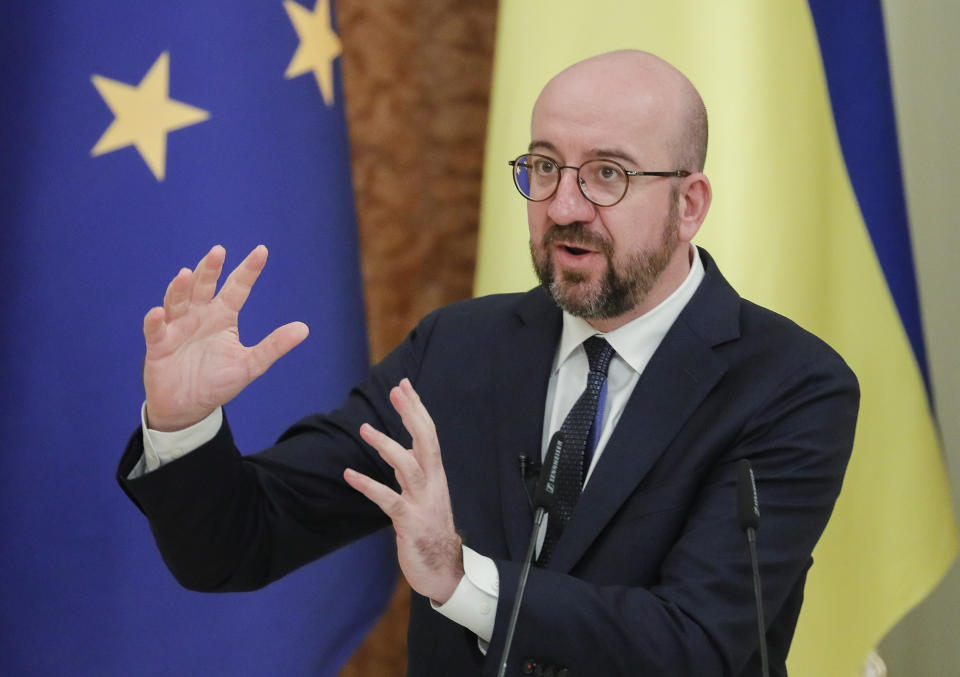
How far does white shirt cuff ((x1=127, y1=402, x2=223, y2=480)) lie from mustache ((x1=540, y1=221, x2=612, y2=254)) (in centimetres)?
62

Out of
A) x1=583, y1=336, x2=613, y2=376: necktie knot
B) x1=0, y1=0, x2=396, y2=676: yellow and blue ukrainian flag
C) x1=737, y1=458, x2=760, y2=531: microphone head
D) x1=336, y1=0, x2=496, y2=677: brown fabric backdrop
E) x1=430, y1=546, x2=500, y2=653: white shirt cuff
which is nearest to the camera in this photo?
x1=737, y1=458, x2=760, y2=531: microphone head

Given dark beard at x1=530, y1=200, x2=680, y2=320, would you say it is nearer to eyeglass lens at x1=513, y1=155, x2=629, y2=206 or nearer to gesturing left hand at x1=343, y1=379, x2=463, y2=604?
eyeglass lens at x1=513, y1=155, x2=629, y2=206

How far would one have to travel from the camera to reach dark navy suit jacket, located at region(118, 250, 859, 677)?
5.01 ft

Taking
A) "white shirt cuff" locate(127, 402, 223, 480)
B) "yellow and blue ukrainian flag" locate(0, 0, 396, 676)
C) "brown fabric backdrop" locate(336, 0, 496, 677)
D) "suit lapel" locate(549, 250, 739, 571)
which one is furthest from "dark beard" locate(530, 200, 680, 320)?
"brown fabric backdrop" locate(336, 0, 496, 677)

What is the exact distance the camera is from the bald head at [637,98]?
5.84 ft

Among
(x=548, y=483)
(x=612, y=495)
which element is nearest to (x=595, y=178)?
(x=612, y=495)

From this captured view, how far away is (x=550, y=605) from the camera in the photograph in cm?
148

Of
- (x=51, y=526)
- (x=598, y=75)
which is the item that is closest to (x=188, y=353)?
(x=598, y=75)

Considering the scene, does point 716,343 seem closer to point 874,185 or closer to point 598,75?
point 598,75

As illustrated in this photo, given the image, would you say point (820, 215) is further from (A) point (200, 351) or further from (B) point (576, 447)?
(A) point (200, 351)

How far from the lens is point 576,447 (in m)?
1.79

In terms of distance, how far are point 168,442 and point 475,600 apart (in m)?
0.56

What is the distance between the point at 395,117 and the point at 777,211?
39.6 inches

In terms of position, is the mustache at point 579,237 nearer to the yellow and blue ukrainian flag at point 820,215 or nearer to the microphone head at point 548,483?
the microphone head at point 548,483
